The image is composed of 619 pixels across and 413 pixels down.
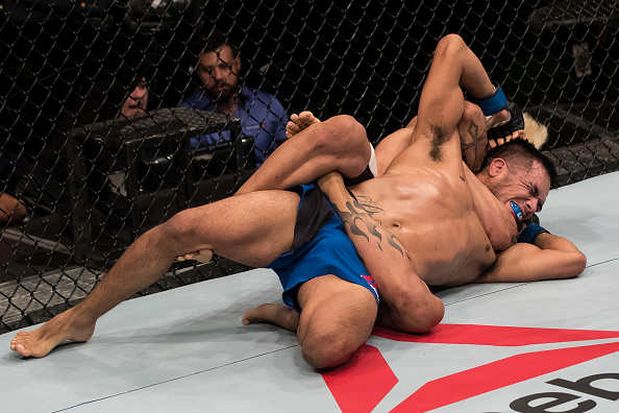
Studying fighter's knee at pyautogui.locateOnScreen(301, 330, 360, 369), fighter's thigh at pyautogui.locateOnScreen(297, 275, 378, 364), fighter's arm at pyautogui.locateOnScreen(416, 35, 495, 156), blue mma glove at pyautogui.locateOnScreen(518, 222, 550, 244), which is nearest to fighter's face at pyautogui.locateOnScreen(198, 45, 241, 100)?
fighter's arm at pyautogui.locateOnScreen(416, 35, 495, 156)

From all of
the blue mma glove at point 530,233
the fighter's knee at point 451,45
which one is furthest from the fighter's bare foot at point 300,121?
the blue mma glove at point 530,233

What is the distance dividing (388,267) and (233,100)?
1.22m

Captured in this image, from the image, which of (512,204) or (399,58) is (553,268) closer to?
(512,204)

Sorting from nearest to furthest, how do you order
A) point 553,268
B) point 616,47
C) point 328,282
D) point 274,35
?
1. point 328,282
2. point 553,268
3. point 274,35
4. point 616,47

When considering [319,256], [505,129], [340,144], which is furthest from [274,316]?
[505,129]

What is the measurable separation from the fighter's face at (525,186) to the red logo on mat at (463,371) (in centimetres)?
46

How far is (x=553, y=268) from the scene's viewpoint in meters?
2.36

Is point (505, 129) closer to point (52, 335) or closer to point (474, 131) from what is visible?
point (474, 131)

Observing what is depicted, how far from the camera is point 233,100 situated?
3133mm

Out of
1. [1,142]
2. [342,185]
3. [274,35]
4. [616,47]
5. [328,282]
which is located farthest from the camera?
[616,47]

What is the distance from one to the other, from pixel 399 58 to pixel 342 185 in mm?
1507

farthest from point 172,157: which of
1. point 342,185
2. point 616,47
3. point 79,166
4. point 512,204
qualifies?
point 616,47

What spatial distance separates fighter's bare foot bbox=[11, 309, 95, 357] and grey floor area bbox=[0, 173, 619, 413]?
0.03 meters

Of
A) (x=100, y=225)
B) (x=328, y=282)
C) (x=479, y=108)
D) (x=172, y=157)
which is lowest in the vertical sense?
(x=100, y=225)
